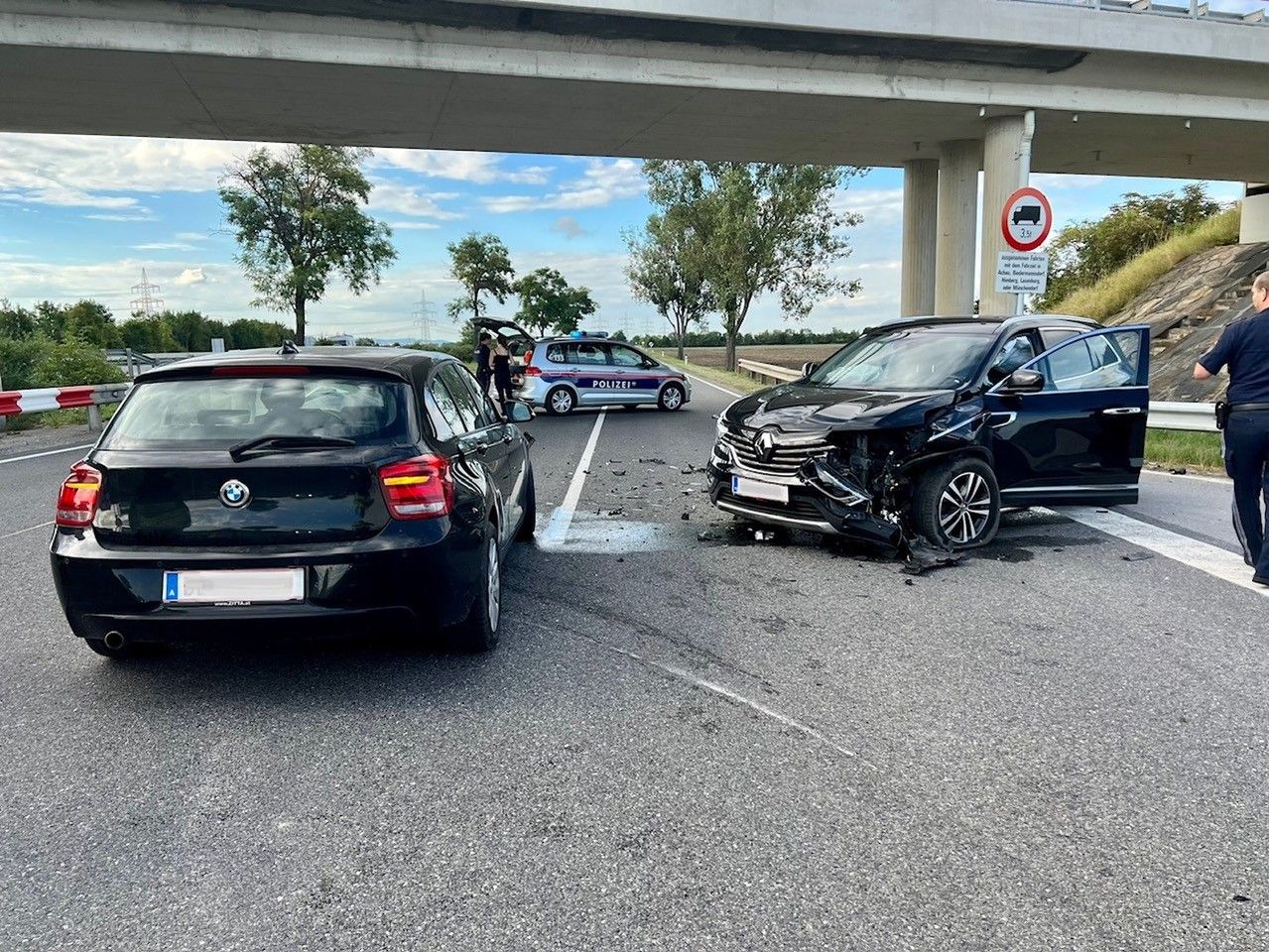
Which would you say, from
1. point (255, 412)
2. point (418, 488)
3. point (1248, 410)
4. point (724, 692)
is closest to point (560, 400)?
point (1248, 410)

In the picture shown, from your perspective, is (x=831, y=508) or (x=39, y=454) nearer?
(x=831, y=508)

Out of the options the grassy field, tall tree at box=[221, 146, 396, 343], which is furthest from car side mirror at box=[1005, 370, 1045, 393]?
tall tree at box=[221, 146, 396, 343]

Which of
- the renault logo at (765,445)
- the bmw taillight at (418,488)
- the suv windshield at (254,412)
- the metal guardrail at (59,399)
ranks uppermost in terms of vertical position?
the suv windshield at (254,412)

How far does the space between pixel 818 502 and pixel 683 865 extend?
386 cm

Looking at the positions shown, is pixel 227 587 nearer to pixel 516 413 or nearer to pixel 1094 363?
pixel 516 413

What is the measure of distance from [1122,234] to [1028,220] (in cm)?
3060

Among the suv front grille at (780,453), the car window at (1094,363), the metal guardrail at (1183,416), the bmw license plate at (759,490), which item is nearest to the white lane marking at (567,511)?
the bmw license plate at (759,490)

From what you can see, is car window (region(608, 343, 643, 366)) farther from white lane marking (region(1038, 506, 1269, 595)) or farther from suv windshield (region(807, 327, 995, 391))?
white lane marking (region(1038, 506, 1269, 595))

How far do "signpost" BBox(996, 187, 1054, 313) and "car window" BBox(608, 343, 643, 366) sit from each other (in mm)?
9498

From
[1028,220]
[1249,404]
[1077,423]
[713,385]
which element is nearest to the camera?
[1249,404]

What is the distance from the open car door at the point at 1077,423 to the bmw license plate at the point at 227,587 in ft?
17.2

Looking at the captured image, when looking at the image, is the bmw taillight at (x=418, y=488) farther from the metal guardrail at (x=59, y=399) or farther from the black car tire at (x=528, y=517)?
the metal guardrail at (x=59, y=399)

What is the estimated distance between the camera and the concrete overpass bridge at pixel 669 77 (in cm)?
1440

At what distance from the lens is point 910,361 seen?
294 inches
